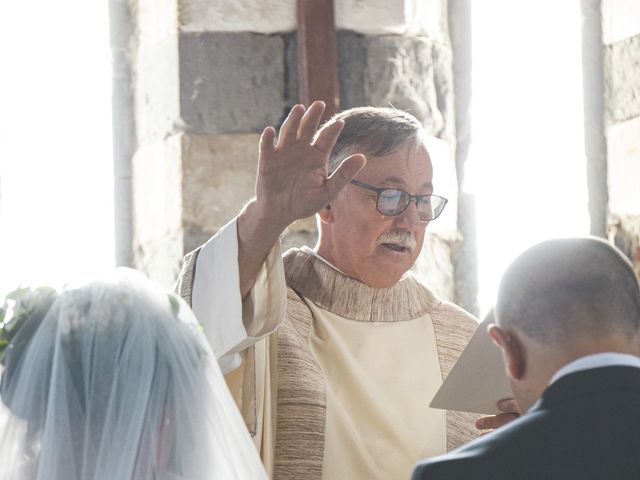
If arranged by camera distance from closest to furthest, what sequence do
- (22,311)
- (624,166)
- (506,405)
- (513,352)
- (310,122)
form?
(513,352), (22,311), (310,122), (506,405), (624,166)

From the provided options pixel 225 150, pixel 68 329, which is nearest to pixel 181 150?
pixel 225 150

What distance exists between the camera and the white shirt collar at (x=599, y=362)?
106 inches

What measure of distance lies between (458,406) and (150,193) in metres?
2.06

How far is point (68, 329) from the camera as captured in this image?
287 cm

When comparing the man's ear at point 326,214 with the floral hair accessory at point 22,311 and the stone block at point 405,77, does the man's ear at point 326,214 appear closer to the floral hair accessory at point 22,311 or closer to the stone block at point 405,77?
the stone block at point 405,77

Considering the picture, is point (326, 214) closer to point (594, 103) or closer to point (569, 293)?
point (594, 103)

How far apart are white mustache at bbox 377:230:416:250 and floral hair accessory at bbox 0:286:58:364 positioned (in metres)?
1.64

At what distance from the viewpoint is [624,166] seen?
19.6 ft

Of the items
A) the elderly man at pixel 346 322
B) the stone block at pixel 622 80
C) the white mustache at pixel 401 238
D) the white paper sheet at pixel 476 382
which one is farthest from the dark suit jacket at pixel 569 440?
the stone block at pixel 622 80

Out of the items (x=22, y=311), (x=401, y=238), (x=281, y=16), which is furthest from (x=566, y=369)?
(x=281, y=16)

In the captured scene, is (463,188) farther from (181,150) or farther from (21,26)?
(21,26)

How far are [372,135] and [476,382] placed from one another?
878mm

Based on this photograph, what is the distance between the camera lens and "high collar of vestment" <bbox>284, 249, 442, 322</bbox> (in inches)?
183

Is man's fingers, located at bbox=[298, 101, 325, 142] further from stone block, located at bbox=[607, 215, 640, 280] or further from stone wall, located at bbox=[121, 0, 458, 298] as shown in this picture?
stone block, located at bbox=[607, 215, 640, 280]
